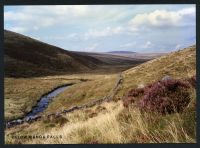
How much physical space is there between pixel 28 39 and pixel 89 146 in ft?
367

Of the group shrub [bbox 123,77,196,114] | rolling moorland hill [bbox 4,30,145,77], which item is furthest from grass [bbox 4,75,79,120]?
rolling moorland hill [bbox 4,30,145,77]

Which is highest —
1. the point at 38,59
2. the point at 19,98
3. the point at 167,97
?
the point at 38,59

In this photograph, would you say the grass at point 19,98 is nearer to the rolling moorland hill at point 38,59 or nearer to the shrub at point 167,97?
the shrub at point 167,97

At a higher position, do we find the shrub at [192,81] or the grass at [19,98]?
the shrub at [192,81]

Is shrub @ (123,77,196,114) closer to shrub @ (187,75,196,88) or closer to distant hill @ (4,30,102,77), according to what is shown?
shrub @ (187,75,196,88)

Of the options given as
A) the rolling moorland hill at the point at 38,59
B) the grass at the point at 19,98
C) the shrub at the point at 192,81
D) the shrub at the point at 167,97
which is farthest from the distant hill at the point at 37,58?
the shrub at the point at 192,81

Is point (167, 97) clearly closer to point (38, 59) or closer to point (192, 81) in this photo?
point (192, 81)

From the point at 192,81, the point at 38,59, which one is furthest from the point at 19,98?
the point at 38,59

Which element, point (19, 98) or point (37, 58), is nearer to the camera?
point (19, 98)

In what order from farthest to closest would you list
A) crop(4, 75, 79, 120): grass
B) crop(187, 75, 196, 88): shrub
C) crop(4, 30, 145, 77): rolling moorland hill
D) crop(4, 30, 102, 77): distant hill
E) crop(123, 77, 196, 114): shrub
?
1. crop(4, 30, 102, 77): distant hill
2. crop(4, 30, 145, 77): rolling moorland hill
3. crop(4, 75, 79, 120): grass
4. crop(187, 75, 196, 88): shrub
5. crop(123, 77, 196, 114): shrub

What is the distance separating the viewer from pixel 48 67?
86.1 metres

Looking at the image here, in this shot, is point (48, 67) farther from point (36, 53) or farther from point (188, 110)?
point (188, 110)

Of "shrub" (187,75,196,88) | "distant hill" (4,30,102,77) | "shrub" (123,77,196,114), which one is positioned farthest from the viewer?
"distant hill" (4,30,102,77)

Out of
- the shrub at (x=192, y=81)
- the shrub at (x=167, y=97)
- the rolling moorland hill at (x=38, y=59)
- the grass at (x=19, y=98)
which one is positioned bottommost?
the grass at (x=19, y=98)
